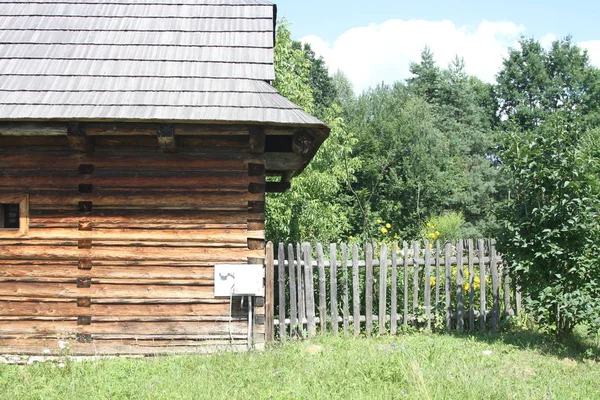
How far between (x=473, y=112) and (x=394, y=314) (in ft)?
91.9

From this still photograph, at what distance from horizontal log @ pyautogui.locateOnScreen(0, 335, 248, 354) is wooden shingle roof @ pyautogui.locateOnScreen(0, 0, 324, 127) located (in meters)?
2.68

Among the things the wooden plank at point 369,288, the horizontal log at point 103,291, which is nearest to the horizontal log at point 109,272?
the horizontal log at point 103,291

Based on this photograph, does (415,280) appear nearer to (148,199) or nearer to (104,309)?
(148,199)

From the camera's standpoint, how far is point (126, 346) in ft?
21.8

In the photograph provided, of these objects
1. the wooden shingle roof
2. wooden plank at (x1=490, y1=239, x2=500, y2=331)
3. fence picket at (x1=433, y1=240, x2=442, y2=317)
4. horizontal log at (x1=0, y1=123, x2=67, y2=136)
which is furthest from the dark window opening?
wooden plank at (x1=490, y1=239, x2=500, y2=331)

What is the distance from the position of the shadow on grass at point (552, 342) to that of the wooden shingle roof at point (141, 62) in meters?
4.00

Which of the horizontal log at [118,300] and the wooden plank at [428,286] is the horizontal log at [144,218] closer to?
the horizontal log at [118,300]

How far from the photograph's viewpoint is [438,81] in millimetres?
35375

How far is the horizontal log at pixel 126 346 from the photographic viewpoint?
6.60 metres

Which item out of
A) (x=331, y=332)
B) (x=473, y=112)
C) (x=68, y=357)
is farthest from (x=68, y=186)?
(x=473, y=112)

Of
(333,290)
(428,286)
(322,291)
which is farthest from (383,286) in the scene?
(322,291)

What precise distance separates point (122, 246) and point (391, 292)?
3892 millimetres

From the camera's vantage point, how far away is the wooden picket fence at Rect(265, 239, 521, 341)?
786 cm

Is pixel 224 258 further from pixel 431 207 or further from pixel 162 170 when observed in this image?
pixel 431 207
